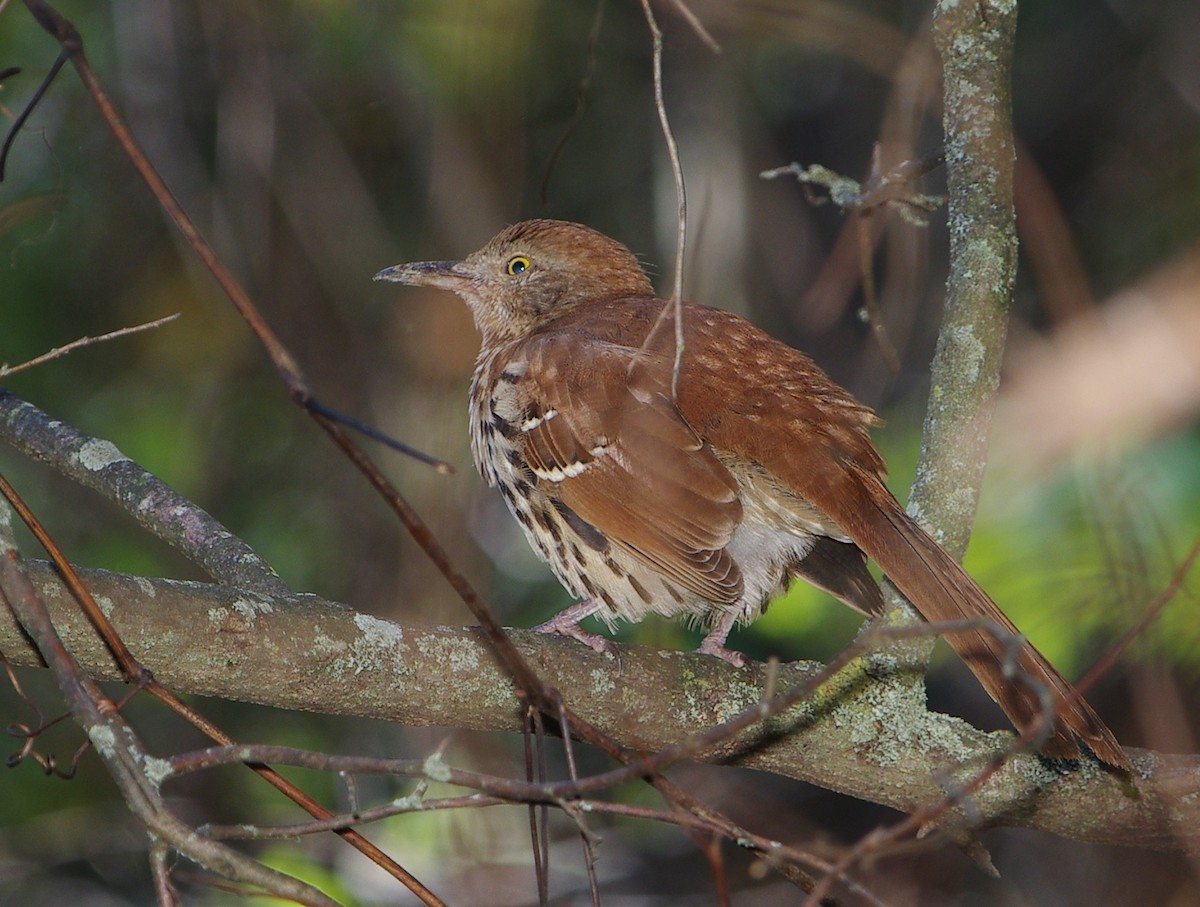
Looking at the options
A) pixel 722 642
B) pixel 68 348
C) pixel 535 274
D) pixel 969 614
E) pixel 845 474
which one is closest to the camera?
pixel 68 348

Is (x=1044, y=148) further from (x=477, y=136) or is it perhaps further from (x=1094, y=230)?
(x=477, y=136)

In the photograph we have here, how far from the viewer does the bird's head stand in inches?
164

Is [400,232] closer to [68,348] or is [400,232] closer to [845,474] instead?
[845,474]

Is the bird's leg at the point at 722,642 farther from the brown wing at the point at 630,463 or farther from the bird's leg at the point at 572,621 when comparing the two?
the bird's leg at the point at 572,621

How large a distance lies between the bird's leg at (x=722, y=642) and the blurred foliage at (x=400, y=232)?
2.69 ft

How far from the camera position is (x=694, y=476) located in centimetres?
308

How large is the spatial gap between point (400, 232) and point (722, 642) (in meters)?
2.91

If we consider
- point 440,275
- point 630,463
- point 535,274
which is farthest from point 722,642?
point 440,275

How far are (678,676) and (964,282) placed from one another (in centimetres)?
121

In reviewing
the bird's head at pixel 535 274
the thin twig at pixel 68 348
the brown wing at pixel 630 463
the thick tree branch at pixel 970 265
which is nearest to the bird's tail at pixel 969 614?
the thick tree branch at pixel 970 265

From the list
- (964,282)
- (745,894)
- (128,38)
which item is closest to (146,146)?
(128,38)

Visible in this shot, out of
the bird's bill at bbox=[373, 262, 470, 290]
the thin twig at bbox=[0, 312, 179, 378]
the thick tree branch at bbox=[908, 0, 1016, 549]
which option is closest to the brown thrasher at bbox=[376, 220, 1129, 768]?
the thick tree branch at bbox=[908, 0, 1016, 549]

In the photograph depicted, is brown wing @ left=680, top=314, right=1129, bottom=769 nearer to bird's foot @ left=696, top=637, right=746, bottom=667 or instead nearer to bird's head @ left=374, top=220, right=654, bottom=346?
bird's foot @ left=696, top=637, right=746, bottom=667

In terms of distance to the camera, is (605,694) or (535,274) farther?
(535,274)
